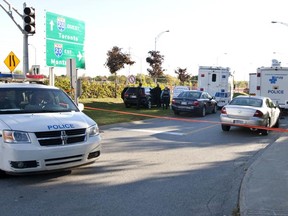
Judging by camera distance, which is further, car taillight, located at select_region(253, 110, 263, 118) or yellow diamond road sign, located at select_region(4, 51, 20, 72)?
yellow diamond road sign, located at select_region(4, 51, 20, 72)

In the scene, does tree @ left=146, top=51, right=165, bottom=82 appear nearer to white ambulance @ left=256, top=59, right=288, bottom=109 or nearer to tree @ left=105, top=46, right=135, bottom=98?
tree @ left=105, top=46, right=135, bottom=98

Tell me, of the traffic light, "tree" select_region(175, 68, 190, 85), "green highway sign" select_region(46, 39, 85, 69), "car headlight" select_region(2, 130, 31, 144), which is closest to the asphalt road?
"car headlight" select_region(2, 130, 31, 144)

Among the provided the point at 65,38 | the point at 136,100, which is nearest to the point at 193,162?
the point at 65,38

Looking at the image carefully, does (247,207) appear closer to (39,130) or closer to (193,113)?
(39,130)

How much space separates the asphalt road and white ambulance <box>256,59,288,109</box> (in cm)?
1294

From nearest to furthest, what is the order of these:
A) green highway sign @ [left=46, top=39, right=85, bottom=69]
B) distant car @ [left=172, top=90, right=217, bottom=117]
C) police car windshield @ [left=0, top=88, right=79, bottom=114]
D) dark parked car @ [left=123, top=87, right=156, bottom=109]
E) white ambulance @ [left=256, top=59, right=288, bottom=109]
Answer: police car windshield @ [left=0, top=88, right=79, bottom=114]
green highway sign @ [left=46, top=39, right=85, bottom=69]
distant car @ [left=172, top=90, right=217, bottom=117]
white ambulance @ [left=256, top=59, right=288, bottom=109]
dark parked car @ [left=123, top=87, right=156, bottom=109]

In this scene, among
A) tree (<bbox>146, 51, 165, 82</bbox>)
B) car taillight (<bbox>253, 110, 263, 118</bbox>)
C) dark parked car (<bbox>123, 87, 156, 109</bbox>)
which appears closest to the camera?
car taillight (<bbox>253, 110, 263, 118</bbox>)

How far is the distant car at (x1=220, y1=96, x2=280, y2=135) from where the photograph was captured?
46.0ft

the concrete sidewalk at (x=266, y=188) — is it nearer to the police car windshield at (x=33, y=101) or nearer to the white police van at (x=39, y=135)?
the white police van at (x=39, y=135)

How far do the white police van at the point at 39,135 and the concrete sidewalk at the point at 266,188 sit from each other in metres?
2.88

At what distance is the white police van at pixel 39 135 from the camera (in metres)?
6.20

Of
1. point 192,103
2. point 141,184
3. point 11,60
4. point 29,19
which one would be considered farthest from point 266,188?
point 192,103

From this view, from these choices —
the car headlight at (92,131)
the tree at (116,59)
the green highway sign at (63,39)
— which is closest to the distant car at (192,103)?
the green highway sign at (63,39)

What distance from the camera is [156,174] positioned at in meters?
7.52
